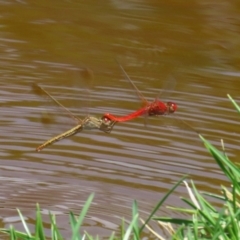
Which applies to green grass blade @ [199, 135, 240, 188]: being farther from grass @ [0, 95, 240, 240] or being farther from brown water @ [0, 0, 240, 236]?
brown water @ [0, 0, 240, 236]

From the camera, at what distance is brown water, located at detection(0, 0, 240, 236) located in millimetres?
2402

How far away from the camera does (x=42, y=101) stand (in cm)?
288

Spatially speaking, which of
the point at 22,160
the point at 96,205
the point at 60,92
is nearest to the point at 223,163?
the point at 96,205

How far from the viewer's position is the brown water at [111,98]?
2402mm

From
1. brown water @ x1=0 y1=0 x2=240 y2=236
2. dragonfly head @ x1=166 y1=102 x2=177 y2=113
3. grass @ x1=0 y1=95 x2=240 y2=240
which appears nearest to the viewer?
grass @ x1=0 y1=95 x2=240 y2=240

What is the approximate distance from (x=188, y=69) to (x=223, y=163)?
6.51 feet

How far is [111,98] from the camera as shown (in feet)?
10.3

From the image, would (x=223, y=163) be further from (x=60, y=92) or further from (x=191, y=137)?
(x=60, y=92)

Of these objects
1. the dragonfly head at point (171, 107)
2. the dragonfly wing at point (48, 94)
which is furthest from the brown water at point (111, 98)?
the dragonfly head at point (171, 107)

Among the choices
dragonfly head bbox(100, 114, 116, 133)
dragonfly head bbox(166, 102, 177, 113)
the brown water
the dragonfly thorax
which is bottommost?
the brown water

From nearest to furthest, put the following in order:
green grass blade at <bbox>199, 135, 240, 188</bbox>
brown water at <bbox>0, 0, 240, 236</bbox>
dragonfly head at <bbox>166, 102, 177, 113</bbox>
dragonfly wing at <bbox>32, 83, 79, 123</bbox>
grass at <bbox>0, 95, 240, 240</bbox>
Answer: grass at <bbox>0, 95, 240, 240</bbox> < green grass blade at <bbox>199, 135, 240, 188</bbox> < dragonfly head at <bbox>166, 102, 177, 113</bbox> < brown water at <bbox>0, 0, 240, 236</bbox> < dragonfly wing at <bbox>32, 83, 79, 123</bbox>

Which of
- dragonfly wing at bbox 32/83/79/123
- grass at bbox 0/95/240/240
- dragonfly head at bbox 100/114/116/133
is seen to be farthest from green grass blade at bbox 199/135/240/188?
dragonfly wing at bbox 32/83/79/123

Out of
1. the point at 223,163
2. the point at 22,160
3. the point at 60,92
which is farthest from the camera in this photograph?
the point at 60,92

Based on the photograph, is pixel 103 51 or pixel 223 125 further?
pixel 103 51
